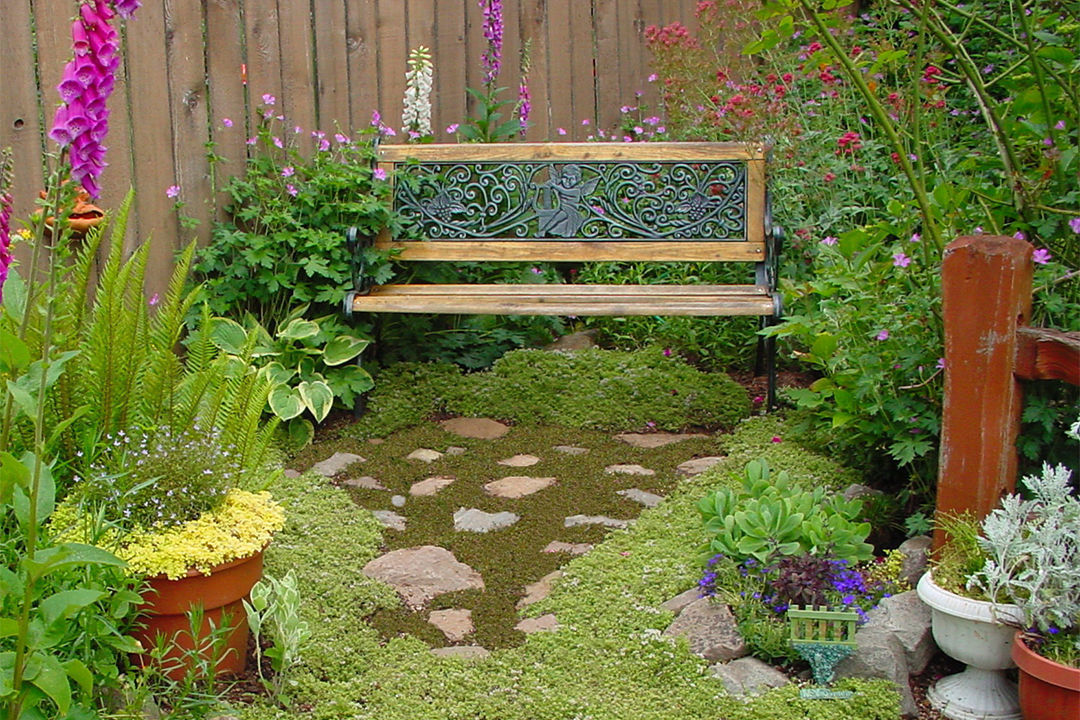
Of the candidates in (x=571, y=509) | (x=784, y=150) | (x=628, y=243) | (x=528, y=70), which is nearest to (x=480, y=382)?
(x=628, y=243)

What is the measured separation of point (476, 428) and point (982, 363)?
2.43 meters

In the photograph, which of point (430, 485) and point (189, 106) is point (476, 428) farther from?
point (189, 106)

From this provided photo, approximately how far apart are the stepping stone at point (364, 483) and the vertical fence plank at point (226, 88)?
1.43 m

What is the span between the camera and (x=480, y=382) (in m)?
5.10

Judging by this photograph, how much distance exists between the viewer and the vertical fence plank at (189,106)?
4.63 meters

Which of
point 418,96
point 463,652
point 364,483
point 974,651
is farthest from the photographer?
point 418,96

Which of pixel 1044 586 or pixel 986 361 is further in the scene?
pixel 986 361

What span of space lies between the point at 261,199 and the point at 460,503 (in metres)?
1.78

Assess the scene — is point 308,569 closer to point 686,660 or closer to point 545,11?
point 686,660

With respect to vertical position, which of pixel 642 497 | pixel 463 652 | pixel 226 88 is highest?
pixel 226 88

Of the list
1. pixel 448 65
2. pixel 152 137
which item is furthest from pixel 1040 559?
pixel 448 65

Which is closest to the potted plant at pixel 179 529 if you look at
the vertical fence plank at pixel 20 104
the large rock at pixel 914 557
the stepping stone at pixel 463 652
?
the stepping stone at pixel 463 652

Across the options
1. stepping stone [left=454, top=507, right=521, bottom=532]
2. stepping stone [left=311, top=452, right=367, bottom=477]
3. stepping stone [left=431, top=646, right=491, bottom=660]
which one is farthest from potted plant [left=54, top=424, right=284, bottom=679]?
stepping stone [left=311, top=452, right=367, bottom=477]

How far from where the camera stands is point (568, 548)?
3578mm
